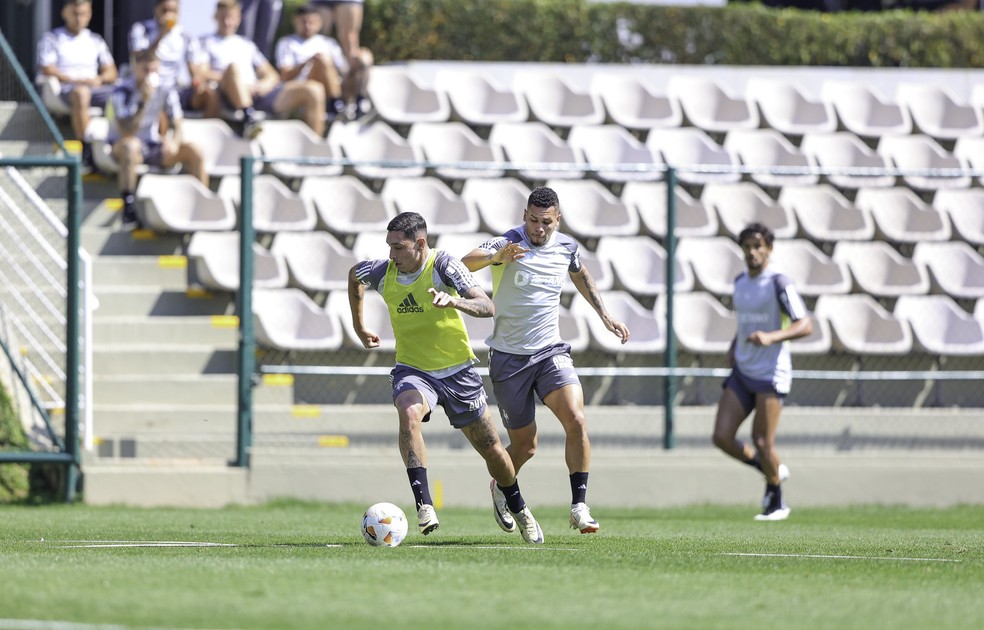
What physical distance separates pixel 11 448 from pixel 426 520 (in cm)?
650

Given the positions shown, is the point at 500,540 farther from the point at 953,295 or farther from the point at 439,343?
the point at 953,295

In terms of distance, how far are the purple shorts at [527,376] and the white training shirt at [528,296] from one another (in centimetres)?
6

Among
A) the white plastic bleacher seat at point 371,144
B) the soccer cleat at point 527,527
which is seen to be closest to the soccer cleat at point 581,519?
the soccer cleat at point 527,527

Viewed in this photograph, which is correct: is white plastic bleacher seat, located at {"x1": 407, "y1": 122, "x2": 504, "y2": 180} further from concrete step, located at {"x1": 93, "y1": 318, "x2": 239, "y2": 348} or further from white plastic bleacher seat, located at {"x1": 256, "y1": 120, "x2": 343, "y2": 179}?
concrete step, located at {"x1": 93, "y1": 318, "x2": 239, "y2": 348}

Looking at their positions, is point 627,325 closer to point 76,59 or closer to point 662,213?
point 662,213

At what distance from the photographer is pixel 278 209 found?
1620cm

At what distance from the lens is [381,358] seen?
15.5m

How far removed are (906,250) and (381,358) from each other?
21.6 feet

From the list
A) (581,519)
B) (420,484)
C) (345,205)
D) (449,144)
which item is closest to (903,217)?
(449,144)

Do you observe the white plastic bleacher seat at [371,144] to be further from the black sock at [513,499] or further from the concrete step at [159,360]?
the black sock at [513,499]

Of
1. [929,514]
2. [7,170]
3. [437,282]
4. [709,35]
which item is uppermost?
[709,35]

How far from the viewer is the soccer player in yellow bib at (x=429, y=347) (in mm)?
8977

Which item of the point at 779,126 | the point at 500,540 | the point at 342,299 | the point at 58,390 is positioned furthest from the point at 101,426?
the point at 779,126

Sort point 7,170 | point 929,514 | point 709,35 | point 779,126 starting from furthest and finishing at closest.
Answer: point 709,35 < point 779,126 < point 7,170 < point 929,514
